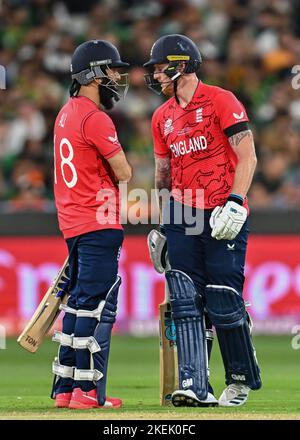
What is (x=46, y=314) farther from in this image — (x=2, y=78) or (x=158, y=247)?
(x=2, y=78)

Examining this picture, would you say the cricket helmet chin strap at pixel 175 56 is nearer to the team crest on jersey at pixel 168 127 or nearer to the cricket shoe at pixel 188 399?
the team crest on jersey at pixel 168 127

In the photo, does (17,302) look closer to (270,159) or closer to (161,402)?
(270,159)

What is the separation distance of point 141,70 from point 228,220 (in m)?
8.67

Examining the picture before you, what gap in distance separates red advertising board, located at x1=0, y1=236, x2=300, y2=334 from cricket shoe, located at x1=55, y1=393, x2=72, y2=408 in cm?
564

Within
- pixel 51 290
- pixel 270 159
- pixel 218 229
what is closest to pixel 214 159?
pixel 218 229

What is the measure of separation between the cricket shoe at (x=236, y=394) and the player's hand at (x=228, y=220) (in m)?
1.07

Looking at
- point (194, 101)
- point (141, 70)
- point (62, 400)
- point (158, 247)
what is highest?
point (141, 70)

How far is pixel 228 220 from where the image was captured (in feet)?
25.3

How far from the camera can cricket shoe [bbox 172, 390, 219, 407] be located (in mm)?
7863

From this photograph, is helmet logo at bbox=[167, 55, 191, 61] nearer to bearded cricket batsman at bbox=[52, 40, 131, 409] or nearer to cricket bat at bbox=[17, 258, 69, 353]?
bearded cricket batsman at bbox=[52, 40, 131, 409]

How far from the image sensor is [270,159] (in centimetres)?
1534

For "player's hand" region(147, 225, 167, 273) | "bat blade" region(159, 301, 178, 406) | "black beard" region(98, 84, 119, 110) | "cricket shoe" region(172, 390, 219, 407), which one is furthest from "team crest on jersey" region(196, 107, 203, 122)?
"cricket shoe" region(172, 390, 219, 407)

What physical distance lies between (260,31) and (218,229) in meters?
9.58

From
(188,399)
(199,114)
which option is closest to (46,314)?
(188,399)
